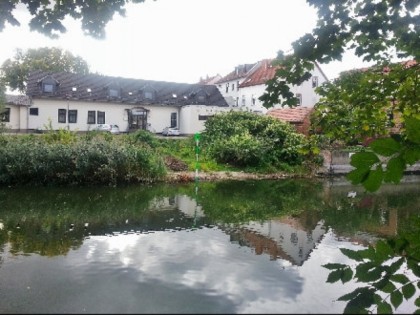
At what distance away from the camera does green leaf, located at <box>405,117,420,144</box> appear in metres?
1.85

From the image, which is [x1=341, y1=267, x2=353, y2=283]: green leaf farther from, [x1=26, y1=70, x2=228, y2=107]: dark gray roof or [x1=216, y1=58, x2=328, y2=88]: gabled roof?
[x1=216, y1=58, x2=328, y2=88]: gabled roof

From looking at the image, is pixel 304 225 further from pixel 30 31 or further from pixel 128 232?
pixel 30 31

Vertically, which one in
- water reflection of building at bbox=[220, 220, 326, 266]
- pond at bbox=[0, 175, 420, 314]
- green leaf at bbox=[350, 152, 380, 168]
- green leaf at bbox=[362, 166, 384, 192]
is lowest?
water reflection of building at bbox=[220, 220, 326, 266]

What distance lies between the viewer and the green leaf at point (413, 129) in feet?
6.08

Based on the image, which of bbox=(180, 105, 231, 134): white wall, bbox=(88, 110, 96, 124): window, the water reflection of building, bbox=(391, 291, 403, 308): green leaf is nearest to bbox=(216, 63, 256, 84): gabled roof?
bbox=(180, 105, 231, 134): white wall

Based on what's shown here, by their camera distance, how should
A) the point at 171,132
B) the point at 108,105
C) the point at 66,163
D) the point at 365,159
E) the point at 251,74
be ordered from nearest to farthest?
the point at 365,159 < the point at 66,163 < the point at 171,132 < the point at 108,105 < the point at 251,74

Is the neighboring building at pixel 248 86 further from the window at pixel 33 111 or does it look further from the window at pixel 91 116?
the window at pixel 33 111

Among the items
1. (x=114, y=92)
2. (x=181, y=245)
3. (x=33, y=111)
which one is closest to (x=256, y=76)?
(x=114, y=92)

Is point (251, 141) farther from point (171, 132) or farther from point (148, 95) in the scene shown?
point (148, 95)

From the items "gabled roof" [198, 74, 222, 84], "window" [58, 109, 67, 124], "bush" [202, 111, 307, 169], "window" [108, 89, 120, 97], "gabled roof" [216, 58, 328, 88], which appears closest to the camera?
"bush" [202, 111, 307, 169]

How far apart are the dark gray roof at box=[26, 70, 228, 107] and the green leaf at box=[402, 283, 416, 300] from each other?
42.6m

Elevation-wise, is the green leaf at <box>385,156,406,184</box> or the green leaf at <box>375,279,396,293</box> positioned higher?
the green leaf at <box>385,156,406,184</box>

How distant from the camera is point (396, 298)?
6.13ft

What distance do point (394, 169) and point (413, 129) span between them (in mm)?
263
